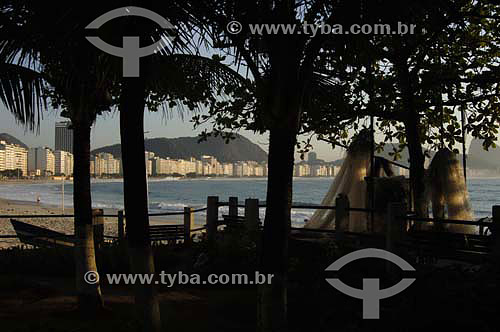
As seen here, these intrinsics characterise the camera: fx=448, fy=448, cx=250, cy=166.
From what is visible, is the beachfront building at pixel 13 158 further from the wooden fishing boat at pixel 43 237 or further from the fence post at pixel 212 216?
the fence post at pixel 212 216

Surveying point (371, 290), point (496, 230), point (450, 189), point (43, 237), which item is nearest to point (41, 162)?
point (43, 237)

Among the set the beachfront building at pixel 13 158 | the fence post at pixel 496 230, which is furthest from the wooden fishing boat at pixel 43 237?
the beachfront building at pixel 13 158

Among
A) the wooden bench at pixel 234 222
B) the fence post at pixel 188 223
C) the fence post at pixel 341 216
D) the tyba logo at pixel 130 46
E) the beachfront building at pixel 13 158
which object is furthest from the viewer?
the beachfront building at pixel 13 158

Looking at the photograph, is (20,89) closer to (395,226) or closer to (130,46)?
(130,46)

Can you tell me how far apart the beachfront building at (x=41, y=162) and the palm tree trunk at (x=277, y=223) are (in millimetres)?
184493

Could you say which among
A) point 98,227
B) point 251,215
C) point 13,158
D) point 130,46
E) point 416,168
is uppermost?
point 13,158

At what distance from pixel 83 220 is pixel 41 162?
615 feet

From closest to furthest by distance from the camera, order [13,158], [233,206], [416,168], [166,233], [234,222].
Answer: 1. [416,168]
2. [234,222]
3. [233,206]
4. [166,233]
5. [13,158]

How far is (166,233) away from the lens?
13352 millimetres

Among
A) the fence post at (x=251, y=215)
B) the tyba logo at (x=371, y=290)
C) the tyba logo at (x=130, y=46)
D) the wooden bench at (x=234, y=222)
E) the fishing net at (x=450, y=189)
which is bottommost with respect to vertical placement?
the tyba logo at (x=371, y=290)

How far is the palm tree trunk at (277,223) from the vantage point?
4.23 m

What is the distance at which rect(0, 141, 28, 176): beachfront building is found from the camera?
519ft

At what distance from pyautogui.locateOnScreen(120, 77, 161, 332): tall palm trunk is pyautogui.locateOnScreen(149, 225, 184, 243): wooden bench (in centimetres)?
893

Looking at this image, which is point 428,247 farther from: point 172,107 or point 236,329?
point 172,107
